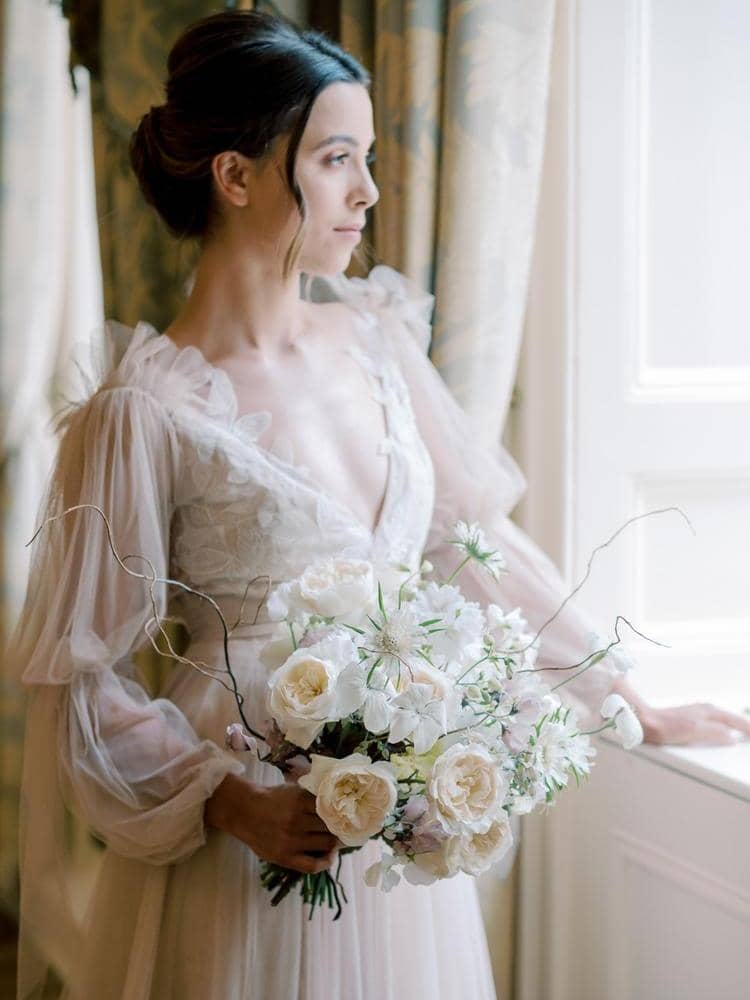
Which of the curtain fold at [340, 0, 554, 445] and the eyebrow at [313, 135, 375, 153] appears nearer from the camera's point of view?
the eyebrow at [313, 135, 375, 153]

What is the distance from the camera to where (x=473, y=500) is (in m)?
1.75

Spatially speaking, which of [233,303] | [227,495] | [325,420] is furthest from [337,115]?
[227,495]

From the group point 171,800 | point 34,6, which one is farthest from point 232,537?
point 34,6

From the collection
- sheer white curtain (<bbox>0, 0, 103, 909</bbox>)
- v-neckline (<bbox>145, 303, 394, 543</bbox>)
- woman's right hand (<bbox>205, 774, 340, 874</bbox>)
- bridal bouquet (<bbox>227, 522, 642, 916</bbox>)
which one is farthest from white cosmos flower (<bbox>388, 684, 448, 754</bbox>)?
sheer white curtain (<bbox>0, 0, 103, 909</bbox>)

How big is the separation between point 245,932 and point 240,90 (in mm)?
1015

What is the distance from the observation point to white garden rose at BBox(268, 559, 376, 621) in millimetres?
1236

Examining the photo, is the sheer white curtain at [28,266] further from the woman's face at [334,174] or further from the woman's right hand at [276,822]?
the woman's right hand at [276,822]

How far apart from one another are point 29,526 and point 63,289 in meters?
0.85

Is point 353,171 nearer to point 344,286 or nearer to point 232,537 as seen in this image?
point 344,286

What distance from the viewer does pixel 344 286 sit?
1833mm

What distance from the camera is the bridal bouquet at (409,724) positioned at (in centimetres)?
117

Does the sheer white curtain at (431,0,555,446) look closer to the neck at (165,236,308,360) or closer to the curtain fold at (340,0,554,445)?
the curtain fold at (340,0,554,445)

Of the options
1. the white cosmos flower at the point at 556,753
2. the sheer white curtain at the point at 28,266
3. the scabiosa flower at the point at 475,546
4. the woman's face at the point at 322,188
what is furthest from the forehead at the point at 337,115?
the sheer white curtain at the point at 28,266

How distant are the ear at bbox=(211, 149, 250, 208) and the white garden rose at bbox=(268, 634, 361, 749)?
2.13 ft
